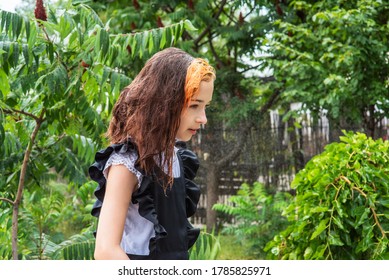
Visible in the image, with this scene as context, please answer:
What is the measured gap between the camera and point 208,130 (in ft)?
32.1

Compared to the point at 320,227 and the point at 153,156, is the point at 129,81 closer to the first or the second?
the point at 320,227

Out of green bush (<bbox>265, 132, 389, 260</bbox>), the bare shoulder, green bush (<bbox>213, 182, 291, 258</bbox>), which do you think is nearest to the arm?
the bare shoulder

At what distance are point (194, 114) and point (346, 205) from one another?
2.18m

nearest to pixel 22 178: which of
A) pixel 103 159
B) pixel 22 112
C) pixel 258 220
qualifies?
pixel 22 112

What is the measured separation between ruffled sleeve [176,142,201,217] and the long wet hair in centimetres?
18

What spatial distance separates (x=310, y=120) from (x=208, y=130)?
157 centimetres

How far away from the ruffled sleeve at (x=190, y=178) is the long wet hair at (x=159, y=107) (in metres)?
0.18

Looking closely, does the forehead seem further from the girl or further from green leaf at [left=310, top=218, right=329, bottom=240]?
green leaf at [left=310, top=218, right=329, bottom=240]

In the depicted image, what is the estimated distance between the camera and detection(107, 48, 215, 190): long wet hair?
1.64 meters

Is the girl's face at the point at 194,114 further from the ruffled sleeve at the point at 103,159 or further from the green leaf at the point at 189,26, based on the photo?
the green leaf at the point at 189,26

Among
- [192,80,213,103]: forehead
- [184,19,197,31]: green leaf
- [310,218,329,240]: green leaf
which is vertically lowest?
[310,218,329,240]: green leaf

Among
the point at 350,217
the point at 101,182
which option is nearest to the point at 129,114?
the point at 101,182

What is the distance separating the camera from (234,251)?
820 centimetres

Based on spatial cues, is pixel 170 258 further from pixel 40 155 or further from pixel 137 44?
pixel 40 155
